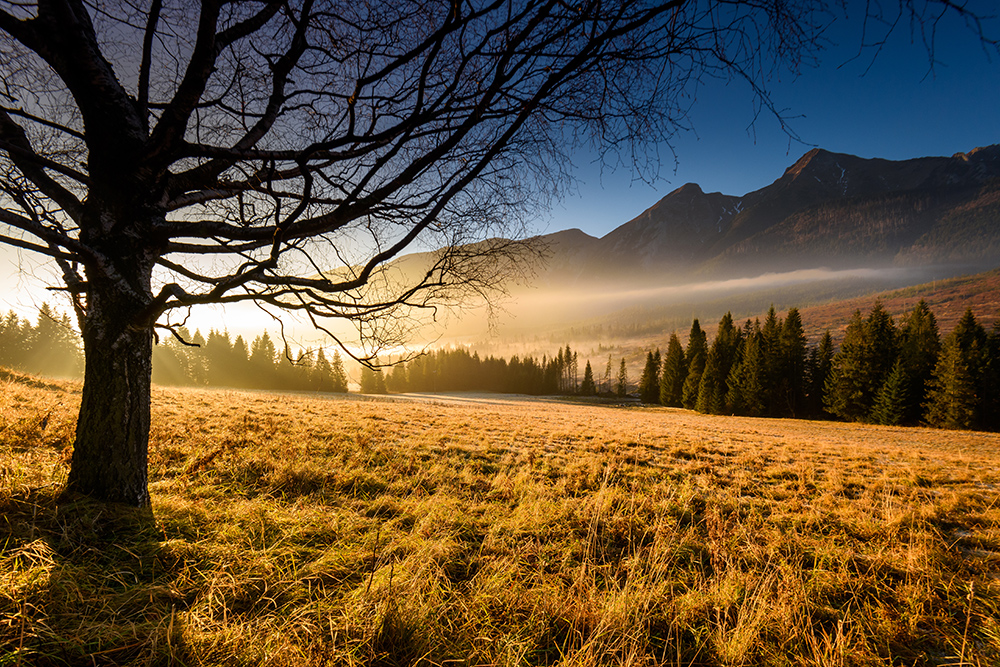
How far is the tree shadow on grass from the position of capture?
1452 millimetres

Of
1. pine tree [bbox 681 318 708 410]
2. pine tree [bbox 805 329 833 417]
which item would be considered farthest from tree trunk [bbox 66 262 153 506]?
pine tree [bbox 805 329 833 417]

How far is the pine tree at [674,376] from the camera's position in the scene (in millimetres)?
45938

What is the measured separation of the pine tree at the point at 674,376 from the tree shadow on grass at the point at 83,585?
164ft

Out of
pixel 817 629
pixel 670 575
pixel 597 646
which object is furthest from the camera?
pixel 670 575

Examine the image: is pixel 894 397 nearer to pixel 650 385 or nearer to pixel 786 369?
pixel 786 369

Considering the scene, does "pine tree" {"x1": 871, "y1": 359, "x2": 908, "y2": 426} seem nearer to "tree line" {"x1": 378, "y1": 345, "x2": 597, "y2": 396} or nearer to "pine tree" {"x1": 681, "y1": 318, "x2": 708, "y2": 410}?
"pine tree" {"x1": 681, "y1": 318, "x2": 708, "y2": 410}

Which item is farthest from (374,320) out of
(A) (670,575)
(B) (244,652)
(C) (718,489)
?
(C) (718,489)

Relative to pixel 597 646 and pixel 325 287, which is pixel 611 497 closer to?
pixel 597 646

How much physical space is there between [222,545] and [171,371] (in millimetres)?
53540

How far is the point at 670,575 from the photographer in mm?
2627

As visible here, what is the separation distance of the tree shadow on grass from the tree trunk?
18cm

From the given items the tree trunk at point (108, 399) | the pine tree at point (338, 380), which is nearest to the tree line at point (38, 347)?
the pine tree at point (338, 380)

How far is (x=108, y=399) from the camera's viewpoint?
2.74m

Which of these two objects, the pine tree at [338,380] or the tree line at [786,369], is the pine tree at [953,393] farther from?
the pine tree at [338,380]
